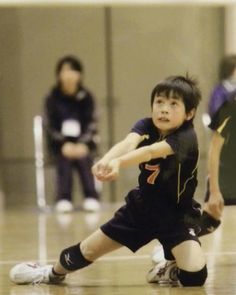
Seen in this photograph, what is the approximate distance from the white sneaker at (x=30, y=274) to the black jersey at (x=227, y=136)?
922 mm

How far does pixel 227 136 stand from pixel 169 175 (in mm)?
554

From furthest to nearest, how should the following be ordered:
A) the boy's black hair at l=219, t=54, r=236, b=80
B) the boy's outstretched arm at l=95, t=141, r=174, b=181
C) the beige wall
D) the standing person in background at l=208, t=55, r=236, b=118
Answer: the beige wall, the boy's black hair at l=219, t=54, r=236, b=80, the standing person in background at l=208, t=55, r=236, b=118, the boy's outstretched arm at l=95, t=141, r=174, b=181

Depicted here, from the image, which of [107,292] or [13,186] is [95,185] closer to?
[13,186]

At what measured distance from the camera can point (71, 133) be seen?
584 centimetres

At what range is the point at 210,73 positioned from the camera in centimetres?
623

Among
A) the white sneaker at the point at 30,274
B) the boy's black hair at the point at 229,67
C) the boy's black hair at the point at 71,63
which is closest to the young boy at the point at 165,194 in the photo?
the white sneaker at the point at 30,274

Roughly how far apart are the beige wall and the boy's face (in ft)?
10.5

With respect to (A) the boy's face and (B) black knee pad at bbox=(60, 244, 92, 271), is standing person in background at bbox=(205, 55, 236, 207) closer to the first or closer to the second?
(A) the boy's face

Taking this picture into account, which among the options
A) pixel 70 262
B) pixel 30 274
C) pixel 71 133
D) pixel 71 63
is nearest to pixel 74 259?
pixel 70 262

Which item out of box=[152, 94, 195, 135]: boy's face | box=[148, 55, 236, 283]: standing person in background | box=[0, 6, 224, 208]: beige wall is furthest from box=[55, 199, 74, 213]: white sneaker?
box=[152, 94, 195, 135]: boy's face

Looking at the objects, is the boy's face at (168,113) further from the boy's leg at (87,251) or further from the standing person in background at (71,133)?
the standing person in background at (71,133)

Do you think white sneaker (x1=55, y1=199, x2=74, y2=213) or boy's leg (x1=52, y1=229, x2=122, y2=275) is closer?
boy's leg (x1=52, y1=229, x2=122, y2=275)

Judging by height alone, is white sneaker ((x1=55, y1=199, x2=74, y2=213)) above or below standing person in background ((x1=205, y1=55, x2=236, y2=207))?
below

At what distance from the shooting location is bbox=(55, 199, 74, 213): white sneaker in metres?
5.73
